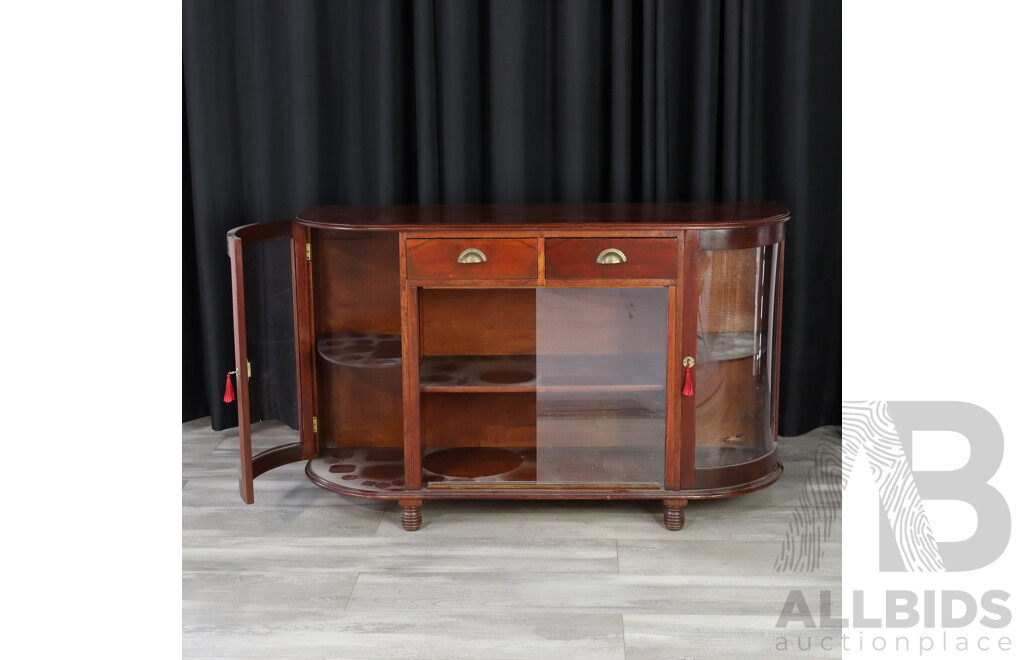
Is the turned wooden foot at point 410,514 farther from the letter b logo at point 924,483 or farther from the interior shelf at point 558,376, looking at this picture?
the letter b logo at point 924,483

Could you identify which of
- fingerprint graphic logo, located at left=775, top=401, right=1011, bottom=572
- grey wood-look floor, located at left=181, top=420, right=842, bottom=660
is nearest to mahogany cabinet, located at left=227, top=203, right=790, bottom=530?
grey wood-look floor, located at left=181, top=420, right=842, bottom=660

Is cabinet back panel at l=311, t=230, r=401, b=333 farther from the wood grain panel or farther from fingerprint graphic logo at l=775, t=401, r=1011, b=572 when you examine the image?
→ fingerprint graphic logo at l=775, t=401, r=1011, b=572

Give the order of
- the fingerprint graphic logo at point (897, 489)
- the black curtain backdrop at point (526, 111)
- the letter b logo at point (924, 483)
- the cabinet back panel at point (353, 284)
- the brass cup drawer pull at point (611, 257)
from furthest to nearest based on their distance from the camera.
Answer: the black curtain backdrop at point (526, 111) → the cabinet back panel at point (353, 284) → the brass cup drawer pull at point (611, 257) → the fingerprint graphic logo at point (897, 489) → the letter b logo at point (924, 483)

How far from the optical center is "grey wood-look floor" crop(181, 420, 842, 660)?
201cm

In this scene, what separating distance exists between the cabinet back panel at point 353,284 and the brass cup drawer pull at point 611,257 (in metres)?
0.59

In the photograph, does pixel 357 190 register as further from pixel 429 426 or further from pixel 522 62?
pixel 429 426

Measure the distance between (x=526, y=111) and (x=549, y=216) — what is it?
59 centimetres

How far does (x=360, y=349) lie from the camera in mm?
2654

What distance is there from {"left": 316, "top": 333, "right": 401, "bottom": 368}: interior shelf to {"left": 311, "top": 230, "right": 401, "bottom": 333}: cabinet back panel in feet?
0.06

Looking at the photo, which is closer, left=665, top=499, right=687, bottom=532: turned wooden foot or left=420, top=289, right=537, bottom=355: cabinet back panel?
left=665, top=499, right=687, bottom=532: turned wooden foot

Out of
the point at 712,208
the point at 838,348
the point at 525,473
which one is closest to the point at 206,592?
the point at 525,473

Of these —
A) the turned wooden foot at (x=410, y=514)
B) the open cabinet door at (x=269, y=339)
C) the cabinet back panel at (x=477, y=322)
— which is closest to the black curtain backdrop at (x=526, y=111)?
the cabinet back panel at (x=477, y=322)

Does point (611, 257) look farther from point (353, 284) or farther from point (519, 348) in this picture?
point (353, 284)

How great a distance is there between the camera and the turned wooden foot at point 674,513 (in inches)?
98.3
